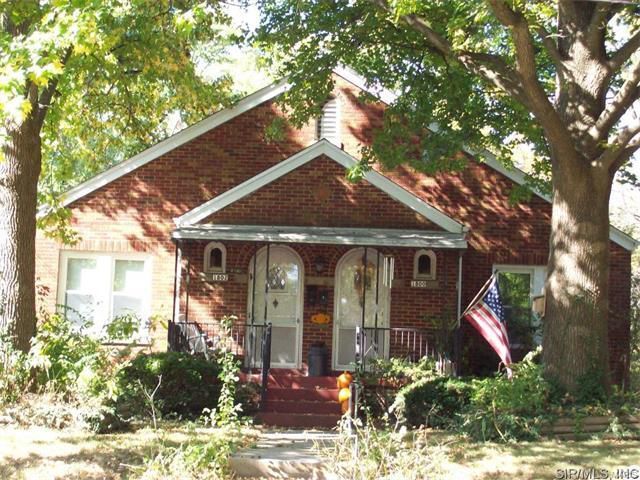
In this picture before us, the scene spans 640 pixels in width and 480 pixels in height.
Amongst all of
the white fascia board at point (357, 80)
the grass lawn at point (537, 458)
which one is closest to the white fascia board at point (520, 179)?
the white fascia board at point (357, 80)

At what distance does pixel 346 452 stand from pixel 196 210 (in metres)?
7.73

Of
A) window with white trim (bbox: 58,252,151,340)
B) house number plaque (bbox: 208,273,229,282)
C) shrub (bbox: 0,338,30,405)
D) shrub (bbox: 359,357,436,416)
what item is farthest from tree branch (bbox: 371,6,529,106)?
window with white trim (bbox: 58,252,151,340)

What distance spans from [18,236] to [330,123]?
7611mm

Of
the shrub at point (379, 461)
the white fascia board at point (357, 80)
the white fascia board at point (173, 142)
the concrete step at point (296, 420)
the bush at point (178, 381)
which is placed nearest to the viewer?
the shrub at point (379, 461)

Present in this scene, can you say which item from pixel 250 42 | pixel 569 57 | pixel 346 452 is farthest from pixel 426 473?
pixel 250 42

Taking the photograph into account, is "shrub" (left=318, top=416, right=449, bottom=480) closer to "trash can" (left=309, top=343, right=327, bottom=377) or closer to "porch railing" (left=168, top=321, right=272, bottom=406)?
"porch railing" (left=168, top=321, right=272, bottom=406)

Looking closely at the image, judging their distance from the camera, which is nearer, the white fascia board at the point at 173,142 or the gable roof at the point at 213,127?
the gable roof at the point at 213,127

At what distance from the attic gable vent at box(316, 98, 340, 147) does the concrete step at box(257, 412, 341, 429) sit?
20.4 feet

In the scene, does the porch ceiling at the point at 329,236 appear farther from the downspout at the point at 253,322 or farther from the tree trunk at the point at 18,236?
the tree trunk at the point at 18,236

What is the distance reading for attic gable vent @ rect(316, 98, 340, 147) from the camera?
16531 millimetres

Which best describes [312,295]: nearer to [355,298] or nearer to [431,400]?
[355,298]

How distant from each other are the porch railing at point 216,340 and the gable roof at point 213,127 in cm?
363

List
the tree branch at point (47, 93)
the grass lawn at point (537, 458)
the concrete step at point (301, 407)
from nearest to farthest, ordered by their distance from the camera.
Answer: the grass lawn at point (537, 458) < the tree branch at point (47, 93) < the concrete step at point (301, 407)

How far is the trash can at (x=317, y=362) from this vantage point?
14.5 meters
